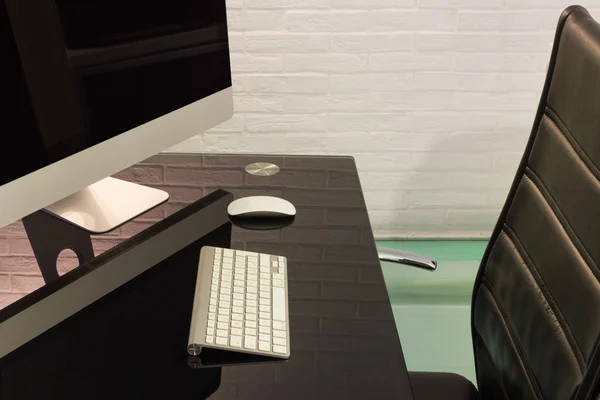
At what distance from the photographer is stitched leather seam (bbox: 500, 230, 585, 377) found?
29.5 inches

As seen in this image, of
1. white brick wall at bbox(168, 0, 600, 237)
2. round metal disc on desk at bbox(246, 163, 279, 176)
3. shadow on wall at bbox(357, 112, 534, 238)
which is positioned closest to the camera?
round metal disc on desk at bbox(246, 163, 279, 176)

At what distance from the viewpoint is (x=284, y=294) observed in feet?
2.87

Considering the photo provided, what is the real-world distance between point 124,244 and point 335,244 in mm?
338

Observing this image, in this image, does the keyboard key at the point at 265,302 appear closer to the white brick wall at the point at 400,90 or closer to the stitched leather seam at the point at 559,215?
the stitched leather seam at the point at 559,215

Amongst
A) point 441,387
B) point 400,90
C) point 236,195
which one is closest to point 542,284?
point 441,387

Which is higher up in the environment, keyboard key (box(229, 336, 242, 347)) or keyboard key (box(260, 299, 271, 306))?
keyboard key (box(229, 336, 242, 347))

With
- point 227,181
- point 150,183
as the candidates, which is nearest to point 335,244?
point 227,181

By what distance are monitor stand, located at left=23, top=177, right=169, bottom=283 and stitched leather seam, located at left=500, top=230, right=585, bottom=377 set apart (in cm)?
62

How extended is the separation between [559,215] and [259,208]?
1.60 feet

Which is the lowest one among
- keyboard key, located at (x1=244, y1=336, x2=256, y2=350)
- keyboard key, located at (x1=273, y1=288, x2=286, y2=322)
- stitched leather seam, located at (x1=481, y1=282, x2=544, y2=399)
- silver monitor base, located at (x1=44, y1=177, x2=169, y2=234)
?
stitched leather seam, located at (x1=481, y1=282, x2=544, y2=399)

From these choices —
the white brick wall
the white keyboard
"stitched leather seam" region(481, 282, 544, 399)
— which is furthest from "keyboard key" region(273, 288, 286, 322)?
the white brick wall

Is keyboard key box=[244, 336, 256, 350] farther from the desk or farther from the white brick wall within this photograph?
the white brick wall

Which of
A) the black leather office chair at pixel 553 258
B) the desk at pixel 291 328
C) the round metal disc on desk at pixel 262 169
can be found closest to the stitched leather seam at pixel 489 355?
the black leather office chair at pixel 553 258

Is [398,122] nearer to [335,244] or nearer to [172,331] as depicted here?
[335,244]
